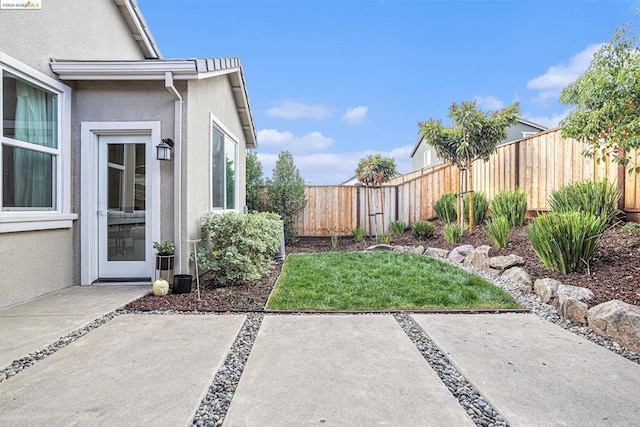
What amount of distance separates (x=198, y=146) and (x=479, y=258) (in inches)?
199

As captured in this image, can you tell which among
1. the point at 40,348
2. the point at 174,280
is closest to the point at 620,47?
the point at 174,280

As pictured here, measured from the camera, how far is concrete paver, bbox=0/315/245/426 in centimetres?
175

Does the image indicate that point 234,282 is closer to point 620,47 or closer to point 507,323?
point 507,323

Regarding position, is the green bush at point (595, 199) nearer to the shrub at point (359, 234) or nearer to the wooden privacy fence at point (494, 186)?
the wooden privacy fence at point (494, 186)

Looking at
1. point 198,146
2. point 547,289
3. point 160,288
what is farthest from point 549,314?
point 198,146

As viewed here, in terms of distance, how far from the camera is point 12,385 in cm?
205

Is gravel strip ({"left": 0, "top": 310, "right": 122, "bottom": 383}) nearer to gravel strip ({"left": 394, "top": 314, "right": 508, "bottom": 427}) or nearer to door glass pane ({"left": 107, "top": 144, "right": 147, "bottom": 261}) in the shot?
door glass pane ({"left": 107, "top": 144, "right": 147, "bottom": 261})

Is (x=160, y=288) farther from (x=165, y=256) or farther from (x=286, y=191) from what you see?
(x=286, y=191)

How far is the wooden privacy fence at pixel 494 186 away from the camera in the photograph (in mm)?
5836

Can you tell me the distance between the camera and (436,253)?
6918 mm

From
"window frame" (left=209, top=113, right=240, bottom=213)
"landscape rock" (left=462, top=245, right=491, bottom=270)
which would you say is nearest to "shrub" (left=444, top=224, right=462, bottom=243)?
"landscape rock" (left=462, top=245, right=491, bottom=270)

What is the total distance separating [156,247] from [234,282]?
1159mm

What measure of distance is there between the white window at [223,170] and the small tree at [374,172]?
14.9 feet

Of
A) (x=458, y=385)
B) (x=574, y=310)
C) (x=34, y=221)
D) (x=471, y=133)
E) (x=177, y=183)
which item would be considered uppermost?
(x=471, y=133)
